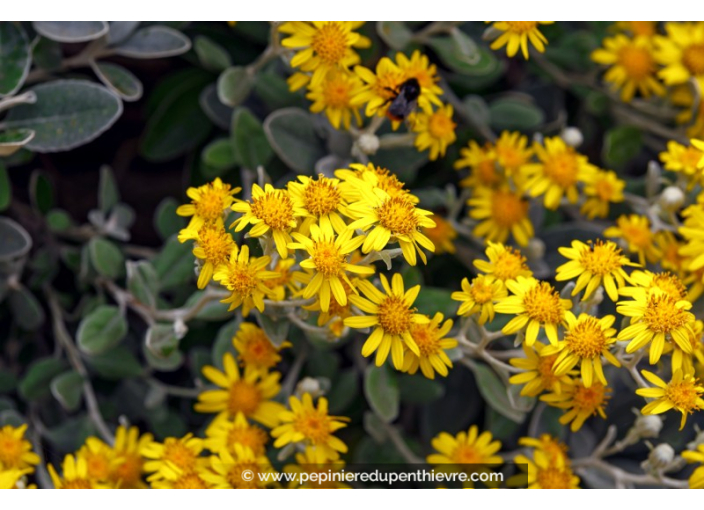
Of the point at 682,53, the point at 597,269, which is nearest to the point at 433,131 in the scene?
the point at 597,269

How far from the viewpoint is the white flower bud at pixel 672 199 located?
7.66 feet

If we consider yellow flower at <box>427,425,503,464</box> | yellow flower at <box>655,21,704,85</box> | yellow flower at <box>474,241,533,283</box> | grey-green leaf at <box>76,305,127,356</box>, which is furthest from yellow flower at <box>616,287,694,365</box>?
grey-green leaf at <box>76,305,127,356</box>

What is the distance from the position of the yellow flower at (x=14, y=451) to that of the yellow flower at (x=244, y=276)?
77 centimetres

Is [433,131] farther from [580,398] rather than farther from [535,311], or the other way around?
[580,398]

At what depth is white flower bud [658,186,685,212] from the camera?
92.0 inches

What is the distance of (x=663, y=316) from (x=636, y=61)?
109cm

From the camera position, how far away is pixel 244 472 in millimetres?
2133

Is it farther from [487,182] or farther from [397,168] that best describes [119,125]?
[487,182]

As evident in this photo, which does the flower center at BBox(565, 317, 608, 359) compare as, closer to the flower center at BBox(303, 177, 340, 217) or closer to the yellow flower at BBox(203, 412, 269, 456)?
the flower center at BBox(303, 177, 340, 217)

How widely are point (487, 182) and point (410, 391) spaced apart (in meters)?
0.61

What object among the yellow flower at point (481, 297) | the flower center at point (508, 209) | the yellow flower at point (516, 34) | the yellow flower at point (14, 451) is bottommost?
the yellow flower at point (14, 451)

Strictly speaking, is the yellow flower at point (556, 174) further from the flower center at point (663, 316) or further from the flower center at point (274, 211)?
the flower center at point (274, 211)

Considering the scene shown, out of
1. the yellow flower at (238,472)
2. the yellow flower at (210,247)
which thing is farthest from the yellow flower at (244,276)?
the yellow flower at (238,472)

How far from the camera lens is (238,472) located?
2.14 meters
